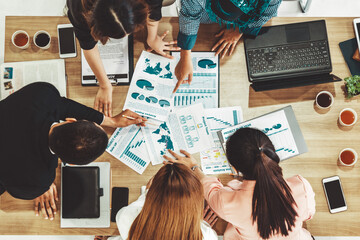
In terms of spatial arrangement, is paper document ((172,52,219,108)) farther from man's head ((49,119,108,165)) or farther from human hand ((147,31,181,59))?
man's head ((49,119,108,165))

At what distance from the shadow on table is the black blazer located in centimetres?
94

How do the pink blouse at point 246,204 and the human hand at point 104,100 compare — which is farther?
the human hand at point 104,100

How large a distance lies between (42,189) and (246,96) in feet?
3.34

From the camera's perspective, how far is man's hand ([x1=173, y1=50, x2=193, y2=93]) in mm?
1344

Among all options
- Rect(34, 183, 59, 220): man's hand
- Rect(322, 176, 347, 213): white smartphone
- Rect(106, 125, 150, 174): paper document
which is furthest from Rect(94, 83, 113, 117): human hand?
Rect(322, 176, 347, 213): white smartphone

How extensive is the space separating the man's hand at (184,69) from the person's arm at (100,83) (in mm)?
324

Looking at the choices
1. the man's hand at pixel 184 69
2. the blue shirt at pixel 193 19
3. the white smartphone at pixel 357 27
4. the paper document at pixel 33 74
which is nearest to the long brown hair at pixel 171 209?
the man's hand at pixel 184 69

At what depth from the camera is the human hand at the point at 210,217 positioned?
134 centimetres

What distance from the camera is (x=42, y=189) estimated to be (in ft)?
3.95

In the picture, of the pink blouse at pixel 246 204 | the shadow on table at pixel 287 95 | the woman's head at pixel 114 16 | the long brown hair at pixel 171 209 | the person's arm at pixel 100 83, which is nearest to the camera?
the woman's head at pixel 114 16

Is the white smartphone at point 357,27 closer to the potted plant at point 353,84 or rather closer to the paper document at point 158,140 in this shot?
the potted plant at point 353,84

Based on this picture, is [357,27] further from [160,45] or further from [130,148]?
[130,148]

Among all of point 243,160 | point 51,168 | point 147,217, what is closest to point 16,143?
point 51,168

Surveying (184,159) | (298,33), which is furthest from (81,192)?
(298,33)
